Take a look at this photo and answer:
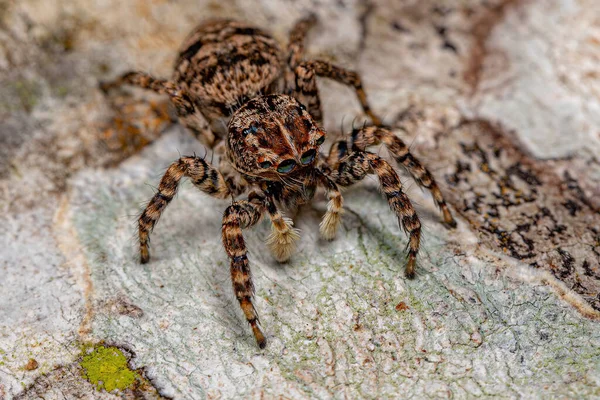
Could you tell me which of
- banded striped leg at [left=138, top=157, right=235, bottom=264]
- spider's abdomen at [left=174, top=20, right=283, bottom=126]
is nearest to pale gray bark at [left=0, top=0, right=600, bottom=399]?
banded striped leg at [left=138, top=157, right=235, bottom=264]

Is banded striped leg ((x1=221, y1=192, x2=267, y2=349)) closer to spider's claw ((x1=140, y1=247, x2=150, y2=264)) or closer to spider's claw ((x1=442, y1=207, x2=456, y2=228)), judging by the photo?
spider's claw ((x1=140, y1=247, x2=150, y2=264))

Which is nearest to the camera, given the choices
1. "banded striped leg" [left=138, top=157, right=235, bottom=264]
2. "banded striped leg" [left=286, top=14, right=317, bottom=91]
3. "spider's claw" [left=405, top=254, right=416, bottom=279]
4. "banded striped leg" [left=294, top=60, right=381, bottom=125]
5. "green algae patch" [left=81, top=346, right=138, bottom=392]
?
"green algae patch" [left=81, top=346, right=138, bottom=392]

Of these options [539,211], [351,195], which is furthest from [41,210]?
[539,211]

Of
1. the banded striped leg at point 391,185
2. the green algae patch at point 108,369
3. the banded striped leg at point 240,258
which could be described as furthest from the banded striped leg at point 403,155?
the green algae patch at point 108,369

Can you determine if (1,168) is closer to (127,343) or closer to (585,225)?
(127,343)

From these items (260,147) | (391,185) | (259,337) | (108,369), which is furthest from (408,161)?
(108,369)

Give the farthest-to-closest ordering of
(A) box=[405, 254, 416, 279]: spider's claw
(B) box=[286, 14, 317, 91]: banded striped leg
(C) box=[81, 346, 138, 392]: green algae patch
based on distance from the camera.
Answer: (B) box=[286, 14, 317, 91]: banded striped leg, (A) box=[405, 254, 416, 279]: spider's claw, (C) box=[81, 346, 138, 392]: green algae patch
